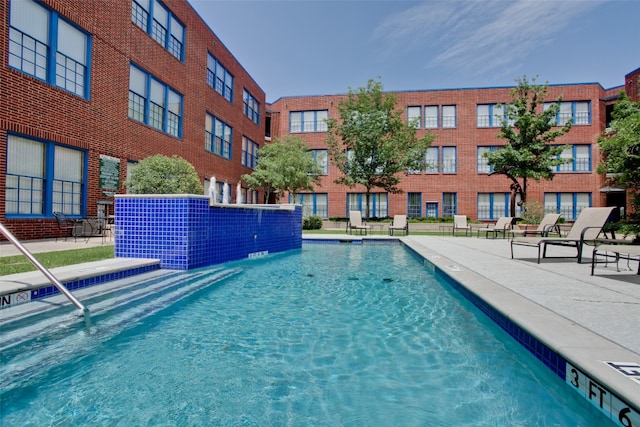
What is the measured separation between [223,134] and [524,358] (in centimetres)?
2019

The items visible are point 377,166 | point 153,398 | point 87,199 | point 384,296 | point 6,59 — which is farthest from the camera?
point 377,166

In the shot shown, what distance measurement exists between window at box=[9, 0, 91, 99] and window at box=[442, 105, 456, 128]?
22344 mm

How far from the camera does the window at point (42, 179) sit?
8812 mm

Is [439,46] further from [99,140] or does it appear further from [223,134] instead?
[99,140]

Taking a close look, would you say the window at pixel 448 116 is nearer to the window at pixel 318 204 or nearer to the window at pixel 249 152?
the window at pixel 318 204

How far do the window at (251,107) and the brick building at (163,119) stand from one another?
0.46ft

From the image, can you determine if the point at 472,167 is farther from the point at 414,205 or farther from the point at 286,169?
the point at 286,169

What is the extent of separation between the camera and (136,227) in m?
6.20

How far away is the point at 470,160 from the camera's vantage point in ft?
84.1

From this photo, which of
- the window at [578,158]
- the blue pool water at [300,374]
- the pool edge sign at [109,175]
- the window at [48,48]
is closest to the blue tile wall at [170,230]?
the blue pool water at [300,374]

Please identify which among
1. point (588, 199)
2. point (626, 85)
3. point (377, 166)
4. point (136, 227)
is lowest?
point (136, 227)

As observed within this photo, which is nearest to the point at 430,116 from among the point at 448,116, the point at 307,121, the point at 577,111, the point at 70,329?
the point at 448,116

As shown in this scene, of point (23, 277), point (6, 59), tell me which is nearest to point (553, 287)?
point (23, 277)

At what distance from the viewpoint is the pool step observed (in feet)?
8.25
